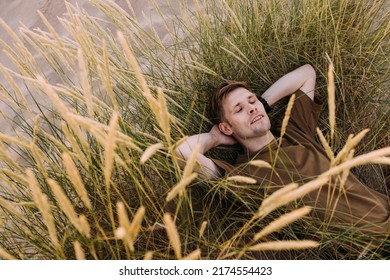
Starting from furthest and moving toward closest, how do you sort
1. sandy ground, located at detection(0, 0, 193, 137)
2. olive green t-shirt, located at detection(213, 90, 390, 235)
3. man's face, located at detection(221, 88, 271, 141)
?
sandy ground, located at detection(0, 0, 193, 137) → man's face, located at detection(221, 88, 271, 141) → olive green t-shirt, located at detection(213, 90, 390, 235)

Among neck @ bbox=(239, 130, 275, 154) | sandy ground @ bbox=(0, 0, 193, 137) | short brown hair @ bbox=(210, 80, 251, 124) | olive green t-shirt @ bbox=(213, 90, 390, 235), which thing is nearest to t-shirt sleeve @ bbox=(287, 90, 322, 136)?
olive green t-shirt @ bbox=(213, 90, 390, 235)

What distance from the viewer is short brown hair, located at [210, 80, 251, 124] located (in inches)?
83.1

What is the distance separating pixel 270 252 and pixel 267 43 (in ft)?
3.86

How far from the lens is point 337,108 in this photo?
225 cm

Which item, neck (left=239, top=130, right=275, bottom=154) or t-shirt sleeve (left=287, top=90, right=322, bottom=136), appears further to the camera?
t-shirt sleeve (left=287, top=90, right=322, bottom=136)

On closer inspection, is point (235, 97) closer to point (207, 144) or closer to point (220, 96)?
point (220, 96)

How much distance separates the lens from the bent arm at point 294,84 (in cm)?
221

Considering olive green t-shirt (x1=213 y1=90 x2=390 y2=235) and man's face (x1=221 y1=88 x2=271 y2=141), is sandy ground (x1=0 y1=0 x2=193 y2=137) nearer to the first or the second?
man's face (x1=221 y1=88 x2=271 y2=141)

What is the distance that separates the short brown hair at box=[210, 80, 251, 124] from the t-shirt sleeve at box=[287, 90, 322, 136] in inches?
11.2

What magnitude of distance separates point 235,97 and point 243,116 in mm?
110
